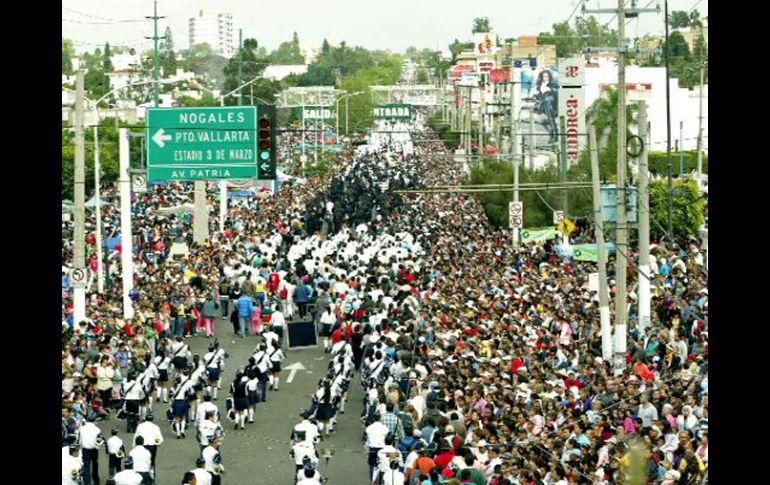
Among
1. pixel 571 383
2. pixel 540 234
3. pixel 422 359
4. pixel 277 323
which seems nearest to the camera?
pixel 571 383

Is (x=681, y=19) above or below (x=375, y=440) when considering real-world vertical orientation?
above

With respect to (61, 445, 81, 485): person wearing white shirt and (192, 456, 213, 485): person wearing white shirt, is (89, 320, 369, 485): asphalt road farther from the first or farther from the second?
(192, 456, 213, 485): person wearing white shirt

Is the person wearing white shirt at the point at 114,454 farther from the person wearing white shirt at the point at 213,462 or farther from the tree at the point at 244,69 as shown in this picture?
the tree at the point at 244,69

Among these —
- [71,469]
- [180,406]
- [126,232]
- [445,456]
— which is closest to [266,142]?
[126,232]

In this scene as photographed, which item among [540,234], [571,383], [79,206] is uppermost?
[79,206]

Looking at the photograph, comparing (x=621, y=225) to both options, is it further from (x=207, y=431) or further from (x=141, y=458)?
(x=141, y=458)

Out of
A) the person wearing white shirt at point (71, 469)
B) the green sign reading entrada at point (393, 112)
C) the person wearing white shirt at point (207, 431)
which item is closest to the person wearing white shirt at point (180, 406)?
the person wearing white shirt at point (207, 431)

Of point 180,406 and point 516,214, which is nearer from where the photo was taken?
point 180,406
